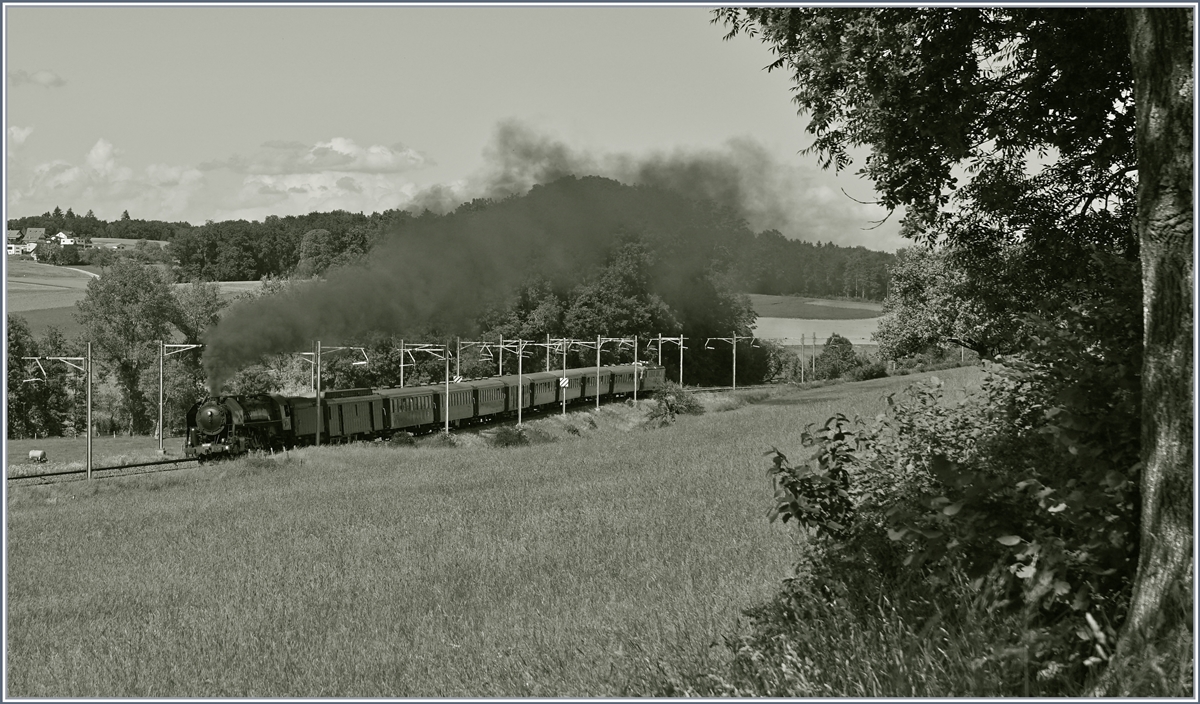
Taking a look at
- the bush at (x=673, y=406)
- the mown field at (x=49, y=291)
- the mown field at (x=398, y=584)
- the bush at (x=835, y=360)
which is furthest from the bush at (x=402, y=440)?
the bush at (x=835, y=360)

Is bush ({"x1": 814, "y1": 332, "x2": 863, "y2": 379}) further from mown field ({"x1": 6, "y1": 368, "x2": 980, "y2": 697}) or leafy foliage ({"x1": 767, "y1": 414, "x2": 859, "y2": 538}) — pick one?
leafy foliage ({"x1": 767, "y1": 414, "x2": 859, "y2": 538})

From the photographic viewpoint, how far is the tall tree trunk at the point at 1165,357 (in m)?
4.79

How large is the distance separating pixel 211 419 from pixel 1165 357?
3113 cm

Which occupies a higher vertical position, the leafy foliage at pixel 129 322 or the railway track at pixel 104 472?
the leafy foliage at pixel 129 322

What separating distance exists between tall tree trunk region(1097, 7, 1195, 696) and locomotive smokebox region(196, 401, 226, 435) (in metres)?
30.6

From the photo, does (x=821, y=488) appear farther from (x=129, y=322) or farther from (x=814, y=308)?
(x=814, y=308)

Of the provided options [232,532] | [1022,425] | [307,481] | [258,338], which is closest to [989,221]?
[1022,425]

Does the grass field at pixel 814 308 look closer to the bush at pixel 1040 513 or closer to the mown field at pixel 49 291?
the mown field at pixel 49 291

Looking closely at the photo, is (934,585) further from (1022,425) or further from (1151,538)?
(1022,425)

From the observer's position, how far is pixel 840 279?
301 ft

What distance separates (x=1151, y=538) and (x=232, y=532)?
14649 mm

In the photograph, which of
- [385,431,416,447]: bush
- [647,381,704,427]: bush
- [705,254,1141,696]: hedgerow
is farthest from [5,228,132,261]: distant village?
[705,254,1141,696]: hedgerow

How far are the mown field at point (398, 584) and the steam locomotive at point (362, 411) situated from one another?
30.0 feet

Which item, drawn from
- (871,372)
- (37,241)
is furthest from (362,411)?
(37,241)
